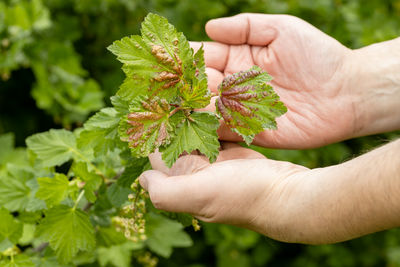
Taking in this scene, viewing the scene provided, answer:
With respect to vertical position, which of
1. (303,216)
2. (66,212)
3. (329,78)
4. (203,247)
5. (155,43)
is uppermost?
(155,43)

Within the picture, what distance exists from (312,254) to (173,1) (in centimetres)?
221

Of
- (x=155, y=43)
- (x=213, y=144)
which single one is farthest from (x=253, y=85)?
(x=155, y=43)

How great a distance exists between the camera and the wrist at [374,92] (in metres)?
1.76

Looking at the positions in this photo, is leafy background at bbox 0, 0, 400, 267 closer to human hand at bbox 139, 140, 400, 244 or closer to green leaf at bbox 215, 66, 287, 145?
human hand at bbox 139, 140, 400, 244

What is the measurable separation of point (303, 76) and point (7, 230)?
134cm

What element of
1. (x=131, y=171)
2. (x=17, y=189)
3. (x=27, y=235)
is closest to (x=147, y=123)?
(x=131, y=171)

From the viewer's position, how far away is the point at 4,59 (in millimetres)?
2309

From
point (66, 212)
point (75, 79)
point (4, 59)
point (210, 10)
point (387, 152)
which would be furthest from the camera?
point (210, 10)

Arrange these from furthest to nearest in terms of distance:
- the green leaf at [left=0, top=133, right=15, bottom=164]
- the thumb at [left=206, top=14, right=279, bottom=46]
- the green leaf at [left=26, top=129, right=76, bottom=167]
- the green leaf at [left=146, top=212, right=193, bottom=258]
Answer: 1. the green leaf at [left=0, top=133, right=15, bottom=164]
2. the green leaf at [left=146, top=212, right=193, bottom=258]
3. the thumb at [left=206, top=14, right=279, bottom=46]
4. the green leaf at [left=26, top=129, right=76, bottom=167]

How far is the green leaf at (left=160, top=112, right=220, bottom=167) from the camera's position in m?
1.18

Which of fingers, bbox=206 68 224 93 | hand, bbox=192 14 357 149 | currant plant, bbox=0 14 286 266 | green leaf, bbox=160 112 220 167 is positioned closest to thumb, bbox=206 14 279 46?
hand, bbox=192 14 357 149

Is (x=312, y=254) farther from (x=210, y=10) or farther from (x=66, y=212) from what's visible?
(x=66, y=212)

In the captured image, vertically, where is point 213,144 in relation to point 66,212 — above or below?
above

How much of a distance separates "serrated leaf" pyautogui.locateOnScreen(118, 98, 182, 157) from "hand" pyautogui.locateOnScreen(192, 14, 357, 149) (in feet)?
1.89
